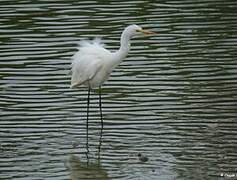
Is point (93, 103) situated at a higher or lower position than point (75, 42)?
lower

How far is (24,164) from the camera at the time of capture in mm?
10969

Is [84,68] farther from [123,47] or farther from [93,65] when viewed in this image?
[123,47]

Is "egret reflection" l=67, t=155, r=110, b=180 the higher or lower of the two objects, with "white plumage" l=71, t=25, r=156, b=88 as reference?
lower

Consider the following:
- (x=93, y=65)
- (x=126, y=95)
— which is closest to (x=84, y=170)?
(x=93, y=65)

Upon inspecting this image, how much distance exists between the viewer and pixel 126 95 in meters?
13.7

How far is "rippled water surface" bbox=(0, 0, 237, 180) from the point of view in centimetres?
1100

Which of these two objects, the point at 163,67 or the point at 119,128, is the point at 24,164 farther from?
the point at 163,67

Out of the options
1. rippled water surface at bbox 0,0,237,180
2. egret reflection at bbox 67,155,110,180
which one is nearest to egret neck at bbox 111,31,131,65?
rippled water surface at bbox 0,0,237,180

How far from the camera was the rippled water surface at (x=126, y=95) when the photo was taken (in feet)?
36.1

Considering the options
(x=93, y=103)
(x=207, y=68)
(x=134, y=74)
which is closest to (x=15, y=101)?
(x=93, y=103)

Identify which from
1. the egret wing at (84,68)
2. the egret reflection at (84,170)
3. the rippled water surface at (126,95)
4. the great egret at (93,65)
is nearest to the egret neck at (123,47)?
the great egret at (93,65)

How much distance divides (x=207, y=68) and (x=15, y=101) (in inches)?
129

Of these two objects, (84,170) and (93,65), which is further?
(93,65)

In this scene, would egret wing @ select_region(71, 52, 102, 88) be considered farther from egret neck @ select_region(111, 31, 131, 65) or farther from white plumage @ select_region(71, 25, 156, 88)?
egret neck @ select_region(111, 31, 131, 65)
